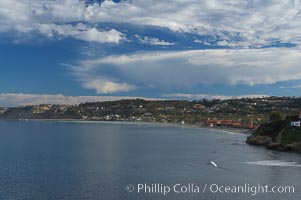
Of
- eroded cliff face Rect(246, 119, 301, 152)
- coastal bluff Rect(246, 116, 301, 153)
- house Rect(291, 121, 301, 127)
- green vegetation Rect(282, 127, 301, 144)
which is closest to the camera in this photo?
eroded cliff face Rect(246, 119, 301, 152)

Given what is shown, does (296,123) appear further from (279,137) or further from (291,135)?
(291,135)

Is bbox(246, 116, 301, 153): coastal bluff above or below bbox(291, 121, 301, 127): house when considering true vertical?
below

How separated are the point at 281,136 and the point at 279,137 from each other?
1.00 metres

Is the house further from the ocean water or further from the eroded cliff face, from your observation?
the ocean water

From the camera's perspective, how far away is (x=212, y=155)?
278 feet

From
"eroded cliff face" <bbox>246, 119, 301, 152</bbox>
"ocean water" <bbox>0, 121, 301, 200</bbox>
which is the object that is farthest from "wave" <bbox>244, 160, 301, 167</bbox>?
"eroded cliff face" <bbox>246, 119, 301, 152</bbox>

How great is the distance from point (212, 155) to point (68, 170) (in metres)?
32.2

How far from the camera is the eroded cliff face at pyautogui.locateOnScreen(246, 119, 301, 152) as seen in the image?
3538 inches

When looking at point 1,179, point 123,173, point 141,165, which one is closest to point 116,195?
point 123,173

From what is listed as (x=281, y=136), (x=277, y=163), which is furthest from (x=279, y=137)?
(x=277, y=163)

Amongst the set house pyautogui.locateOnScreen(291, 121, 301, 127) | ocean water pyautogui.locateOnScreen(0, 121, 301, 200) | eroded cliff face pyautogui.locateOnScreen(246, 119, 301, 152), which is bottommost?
ocean water pyautogui.locateOnScreen(0, 121, 301, 200)

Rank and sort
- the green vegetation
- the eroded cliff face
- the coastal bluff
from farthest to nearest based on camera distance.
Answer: the green vegetation → the coastal bluff → the eroded cliff face

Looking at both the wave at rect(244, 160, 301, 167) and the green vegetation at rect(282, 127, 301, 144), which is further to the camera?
the green vegetation at rect(282, 127, 301, 144)

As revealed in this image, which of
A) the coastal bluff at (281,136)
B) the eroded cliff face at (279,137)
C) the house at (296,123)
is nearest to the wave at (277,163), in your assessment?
the coastal bluff at (281,136)
